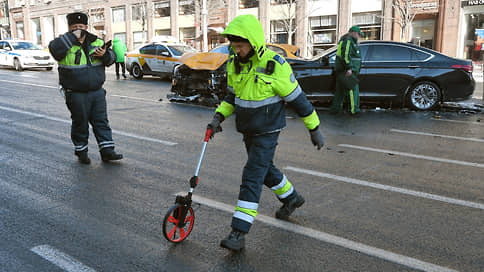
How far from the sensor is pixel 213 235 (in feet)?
12.4

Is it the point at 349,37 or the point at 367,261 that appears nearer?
the point at 367,261

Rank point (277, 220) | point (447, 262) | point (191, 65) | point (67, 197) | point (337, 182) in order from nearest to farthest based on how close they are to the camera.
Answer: point (447, 262) → point (277, 220) → point (67, 197) → point (337, 182) → point (191, 65)

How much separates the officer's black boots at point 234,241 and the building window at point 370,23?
2775cm

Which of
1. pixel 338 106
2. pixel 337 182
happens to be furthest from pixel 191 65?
pixel 337 182

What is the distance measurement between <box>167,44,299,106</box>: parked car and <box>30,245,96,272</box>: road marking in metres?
8.42

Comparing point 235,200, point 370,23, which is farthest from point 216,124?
point 370,23

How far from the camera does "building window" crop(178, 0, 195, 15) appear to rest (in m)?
40.0

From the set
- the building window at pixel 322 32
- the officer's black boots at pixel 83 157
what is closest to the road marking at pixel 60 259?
the officer's black boots at pixel 83 157

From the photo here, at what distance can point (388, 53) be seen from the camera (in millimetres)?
10797

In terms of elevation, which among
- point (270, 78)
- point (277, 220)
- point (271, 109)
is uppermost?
point (270, 78)

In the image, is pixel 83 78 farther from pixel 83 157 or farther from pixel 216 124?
pixel 216 124

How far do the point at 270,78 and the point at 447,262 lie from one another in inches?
74.1

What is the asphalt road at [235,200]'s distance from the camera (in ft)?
11.0

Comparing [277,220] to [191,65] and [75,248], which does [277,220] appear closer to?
[75,248]
